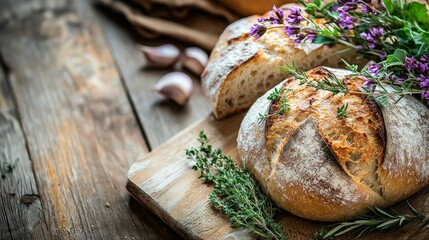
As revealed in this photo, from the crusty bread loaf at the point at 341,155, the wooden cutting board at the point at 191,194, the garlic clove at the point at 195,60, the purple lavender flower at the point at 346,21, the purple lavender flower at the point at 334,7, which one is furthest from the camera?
the garlic clove at the point at 195,60

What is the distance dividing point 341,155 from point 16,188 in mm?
1280

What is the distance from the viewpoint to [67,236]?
2.10m

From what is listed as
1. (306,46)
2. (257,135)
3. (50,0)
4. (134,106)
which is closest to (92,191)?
(134,106)

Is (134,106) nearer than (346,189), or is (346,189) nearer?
(346,189)

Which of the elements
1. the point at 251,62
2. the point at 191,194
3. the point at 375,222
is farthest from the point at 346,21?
the point at 191,194

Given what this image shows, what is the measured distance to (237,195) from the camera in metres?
1.90

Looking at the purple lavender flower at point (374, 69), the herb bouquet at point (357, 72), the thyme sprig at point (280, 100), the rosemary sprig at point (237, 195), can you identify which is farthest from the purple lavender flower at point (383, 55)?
the rosemary sprig at point (237, 195)

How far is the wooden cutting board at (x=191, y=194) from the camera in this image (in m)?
1.91

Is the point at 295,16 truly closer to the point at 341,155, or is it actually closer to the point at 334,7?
the point at 334,7

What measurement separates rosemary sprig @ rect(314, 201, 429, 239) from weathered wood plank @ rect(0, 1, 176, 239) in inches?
24.1

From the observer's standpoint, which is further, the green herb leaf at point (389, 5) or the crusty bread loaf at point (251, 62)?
the crusty bread loaf at point (251, 62)

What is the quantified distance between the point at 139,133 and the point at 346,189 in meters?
1.08

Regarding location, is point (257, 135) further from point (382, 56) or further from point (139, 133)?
point (139, 133)

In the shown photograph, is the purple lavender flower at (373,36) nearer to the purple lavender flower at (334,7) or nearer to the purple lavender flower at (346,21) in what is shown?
the purple lavender flower at (346,21)
